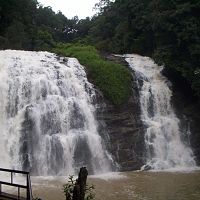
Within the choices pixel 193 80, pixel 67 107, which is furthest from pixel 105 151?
pixel 193 80

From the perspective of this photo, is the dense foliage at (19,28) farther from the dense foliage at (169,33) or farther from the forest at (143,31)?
the dense foliage at (169,33)

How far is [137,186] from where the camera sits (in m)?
17.0

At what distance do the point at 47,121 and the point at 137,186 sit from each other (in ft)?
19.9

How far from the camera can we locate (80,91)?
76.6 feet

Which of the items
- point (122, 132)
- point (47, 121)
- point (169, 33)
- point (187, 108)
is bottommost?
point (122, 132)

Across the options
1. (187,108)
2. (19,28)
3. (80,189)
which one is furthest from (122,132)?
(80,189)

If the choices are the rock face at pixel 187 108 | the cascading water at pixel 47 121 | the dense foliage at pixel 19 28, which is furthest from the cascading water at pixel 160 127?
the dense foliage at pixel 19 28

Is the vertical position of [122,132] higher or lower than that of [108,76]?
lower

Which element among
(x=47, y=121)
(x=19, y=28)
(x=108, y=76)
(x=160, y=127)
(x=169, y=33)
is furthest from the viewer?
(x=19, y=28)

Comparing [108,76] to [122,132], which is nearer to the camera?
[122,132]

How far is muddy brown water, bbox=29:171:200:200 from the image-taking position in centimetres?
1519

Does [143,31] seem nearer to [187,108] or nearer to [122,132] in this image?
[187,108]

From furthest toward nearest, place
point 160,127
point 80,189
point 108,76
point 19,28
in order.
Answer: point 19,28
point 108,76
point 160,127
point 80,189

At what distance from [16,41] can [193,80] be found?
1273 cm
